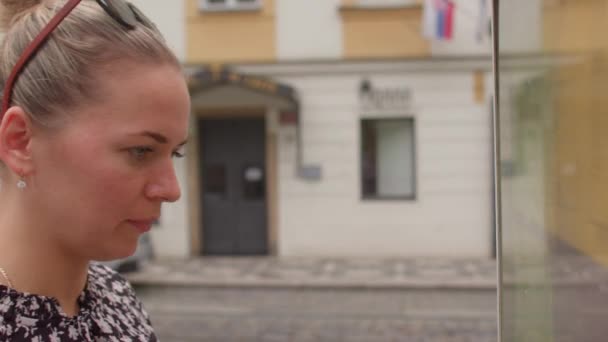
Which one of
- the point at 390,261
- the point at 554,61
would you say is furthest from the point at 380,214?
the point at 554,61

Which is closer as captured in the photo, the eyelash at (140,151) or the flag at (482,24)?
the eyelash at (140,151)

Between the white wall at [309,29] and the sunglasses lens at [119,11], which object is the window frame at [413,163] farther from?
the sunglasses lens at [119,11]

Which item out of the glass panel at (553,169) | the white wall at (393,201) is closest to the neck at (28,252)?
the glass panel at (553,169)

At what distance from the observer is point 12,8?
0.99 metres

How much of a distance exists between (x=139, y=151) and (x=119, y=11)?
0.75 ft

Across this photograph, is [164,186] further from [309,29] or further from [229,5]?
[229,5]

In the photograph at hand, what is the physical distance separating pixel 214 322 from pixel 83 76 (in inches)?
233

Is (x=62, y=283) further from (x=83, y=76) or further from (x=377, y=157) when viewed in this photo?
(x=377, y=157)

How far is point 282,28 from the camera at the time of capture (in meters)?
10.1

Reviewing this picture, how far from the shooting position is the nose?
Answer: 94 centimetres

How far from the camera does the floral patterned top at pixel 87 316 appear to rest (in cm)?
93

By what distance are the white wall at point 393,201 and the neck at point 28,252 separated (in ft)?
29.9

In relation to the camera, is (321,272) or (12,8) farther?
(321,272)

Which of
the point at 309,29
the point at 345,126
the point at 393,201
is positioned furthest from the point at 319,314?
the point at 309,29
